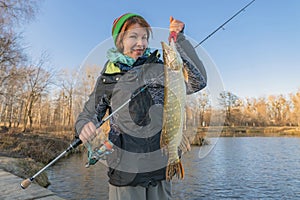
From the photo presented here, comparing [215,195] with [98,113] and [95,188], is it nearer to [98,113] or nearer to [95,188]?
[95,188]

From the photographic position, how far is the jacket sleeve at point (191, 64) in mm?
1715

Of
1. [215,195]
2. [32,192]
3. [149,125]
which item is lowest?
[215,195]

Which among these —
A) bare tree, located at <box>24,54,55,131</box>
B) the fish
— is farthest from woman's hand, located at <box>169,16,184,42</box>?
bare tree, located at <box>24,54,55,131</box>

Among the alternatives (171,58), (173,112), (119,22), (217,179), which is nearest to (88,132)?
(173,112)

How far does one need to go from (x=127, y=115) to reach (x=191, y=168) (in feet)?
41.4

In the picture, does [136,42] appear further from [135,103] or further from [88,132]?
[88,132]

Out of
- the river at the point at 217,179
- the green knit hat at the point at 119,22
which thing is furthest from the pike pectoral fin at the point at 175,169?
the river at the point at 217,179

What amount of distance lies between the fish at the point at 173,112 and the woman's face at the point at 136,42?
41 centimetres

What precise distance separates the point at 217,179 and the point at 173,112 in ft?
36.5

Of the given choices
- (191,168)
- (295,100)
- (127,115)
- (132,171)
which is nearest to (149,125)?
(127,115)

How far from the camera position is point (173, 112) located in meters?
1.63

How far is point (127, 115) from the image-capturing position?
1860mm

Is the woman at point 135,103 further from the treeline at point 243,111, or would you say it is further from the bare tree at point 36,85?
the bare tree at point 36,85

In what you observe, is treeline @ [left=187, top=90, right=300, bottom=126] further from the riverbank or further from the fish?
the riverbank
